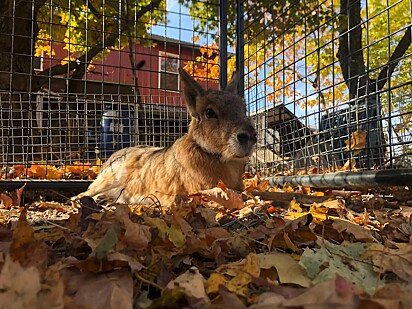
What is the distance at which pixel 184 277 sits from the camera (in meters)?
1.04

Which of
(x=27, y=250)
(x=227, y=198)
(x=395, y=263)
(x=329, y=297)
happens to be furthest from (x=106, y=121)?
(x=329, y=297)

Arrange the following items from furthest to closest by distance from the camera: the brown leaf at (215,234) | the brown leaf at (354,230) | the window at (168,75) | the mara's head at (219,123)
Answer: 1. the window at (168,75)
2. the mara's head at (219,123)
3. the brown leaf at (354,230)
4. the brown leaf at (215,234)

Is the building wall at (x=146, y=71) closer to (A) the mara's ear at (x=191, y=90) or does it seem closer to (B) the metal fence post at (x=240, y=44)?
(B) the metal fence post at (x=240, y=44)

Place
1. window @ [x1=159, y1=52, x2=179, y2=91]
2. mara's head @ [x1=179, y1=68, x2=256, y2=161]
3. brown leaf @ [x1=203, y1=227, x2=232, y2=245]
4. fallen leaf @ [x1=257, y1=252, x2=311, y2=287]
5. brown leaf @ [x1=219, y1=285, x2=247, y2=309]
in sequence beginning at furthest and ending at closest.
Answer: window @ [x1=159, y1=52, x2=179, y2=91], mara's head @ [x1=179, y1=68, x2=256, y2=161], brown leaf @ [x1=203, y1=227, x2=232, y2=245], fallen leaf @ [x1=257, y1=252, x2=311, y2=287], brown leaf @ [x1=219, y1=285, x2=247, y2=309]

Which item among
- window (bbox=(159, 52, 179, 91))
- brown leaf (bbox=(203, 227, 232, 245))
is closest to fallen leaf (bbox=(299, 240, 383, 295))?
brown leaf (bbox=(203, 227, 232, 245))

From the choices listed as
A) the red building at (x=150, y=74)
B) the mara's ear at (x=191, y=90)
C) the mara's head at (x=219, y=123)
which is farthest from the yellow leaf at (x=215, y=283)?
the red building at (x=150, y=74)

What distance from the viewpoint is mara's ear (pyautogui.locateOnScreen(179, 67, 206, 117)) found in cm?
365

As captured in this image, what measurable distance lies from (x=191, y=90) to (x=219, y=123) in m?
0.51

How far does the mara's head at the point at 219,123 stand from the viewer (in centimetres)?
326

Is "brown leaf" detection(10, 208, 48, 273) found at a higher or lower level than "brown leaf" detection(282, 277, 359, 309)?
higher

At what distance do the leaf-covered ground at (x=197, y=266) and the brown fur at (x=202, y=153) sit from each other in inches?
54.5

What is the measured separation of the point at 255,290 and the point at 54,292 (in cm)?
49

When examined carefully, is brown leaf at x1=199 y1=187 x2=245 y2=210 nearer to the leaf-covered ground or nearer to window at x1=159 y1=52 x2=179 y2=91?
the leaf-covered ground

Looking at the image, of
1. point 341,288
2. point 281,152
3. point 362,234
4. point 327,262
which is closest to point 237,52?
point 281,152
